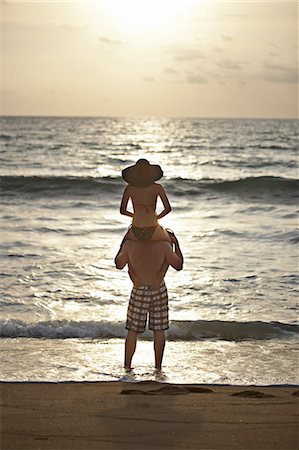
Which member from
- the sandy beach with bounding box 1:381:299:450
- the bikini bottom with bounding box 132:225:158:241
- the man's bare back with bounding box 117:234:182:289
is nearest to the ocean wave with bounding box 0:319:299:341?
the man's bare back with bounding box 117:234:182:289

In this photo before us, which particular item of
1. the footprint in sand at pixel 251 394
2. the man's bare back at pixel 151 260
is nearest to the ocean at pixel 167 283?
the footprint in sand at pixel 251 394

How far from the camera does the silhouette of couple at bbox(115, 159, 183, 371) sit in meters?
6.66

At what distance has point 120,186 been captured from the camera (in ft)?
83.6

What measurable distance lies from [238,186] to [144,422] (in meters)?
20.5

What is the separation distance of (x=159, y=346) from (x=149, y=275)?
609 millimetres

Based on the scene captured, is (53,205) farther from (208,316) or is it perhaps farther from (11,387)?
(11,387)

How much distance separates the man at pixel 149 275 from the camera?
22.0 feet

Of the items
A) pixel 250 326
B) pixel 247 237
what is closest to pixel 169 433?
pixel 250 326

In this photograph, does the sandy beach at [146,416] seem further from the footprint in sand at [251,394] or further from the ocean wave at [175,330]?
the ocean wave at [175,330]

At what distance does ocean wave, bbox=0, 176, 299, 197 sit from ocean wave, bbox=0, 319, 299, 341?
46.8ft

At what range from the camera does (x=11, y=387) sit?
241 inches

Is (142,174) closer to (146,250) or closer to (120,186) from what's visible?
(146,250)

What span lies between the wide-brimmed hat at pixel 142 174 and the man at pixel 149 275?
458mm

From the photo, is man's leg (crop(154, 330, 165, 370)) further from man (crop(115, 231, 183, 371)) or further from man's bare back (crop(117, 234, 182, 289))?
man's bare back (crop(117, 234, 182, 289))
